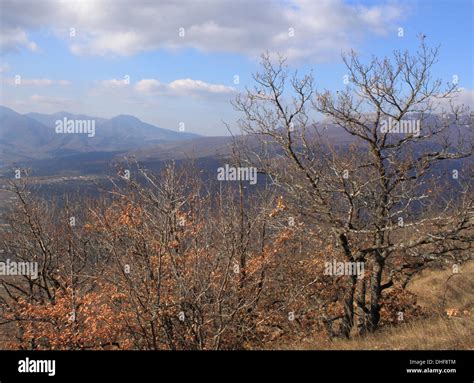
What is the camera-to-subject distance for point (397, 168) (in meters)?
14.4

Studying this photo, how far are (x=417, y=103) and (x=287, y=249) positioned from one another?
8410 millimetres

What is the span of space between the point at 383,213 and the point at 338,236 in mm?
2006

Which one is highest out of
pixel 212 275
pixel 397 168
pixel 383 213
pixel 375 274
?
pixel 397 168

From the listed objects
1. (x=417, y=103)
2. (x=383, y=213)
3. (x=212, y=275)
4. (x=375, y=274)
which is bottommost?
(x=375, y=274)

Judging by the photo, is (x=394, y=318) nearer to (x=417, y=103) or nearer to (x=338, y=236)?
(x=338, y=236)

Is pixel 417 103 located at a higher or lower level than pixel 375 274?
higher
